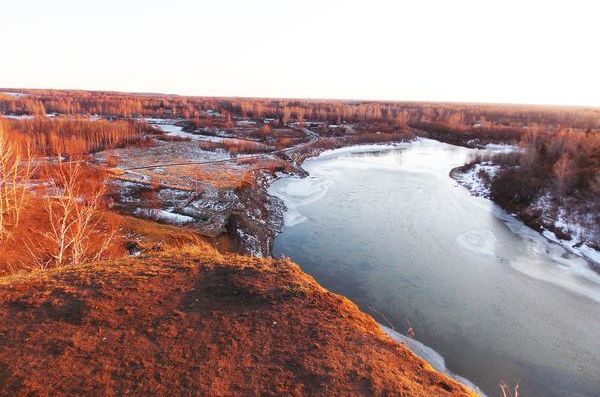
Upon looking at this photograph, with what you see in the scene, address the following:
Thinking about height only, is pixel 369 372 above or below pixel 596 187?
above

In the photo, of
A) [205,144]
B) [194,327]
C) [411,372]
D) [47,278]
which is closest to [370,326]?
[411,372]

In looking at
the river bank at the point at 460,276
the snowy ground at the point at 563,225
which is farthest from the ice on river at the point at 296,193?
the snowy ground at the point at 563,225

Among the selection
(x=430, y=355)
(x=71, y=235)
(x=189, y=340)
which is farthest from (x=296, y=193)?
(x=189, y=340)

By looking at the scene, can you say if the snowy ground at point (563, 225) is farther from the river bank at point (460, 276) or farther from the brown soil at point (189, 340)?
the brown soil at point (189, 340)

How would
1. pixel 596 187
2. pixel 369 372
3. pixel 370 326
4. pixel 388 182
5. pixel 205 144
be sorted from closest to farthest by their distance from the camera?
pixel 369 372
pixel 370 326
pixel 596 187
pixel 388 182
pixel 205 144

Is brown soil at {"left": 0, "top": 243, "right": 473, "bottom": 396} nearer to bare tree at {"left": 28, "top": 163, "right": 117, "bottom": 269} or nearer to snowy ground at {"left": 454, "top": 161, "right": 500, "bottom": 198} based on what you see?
bare tree at {"left": 28, "top": 163, "right": 117, "bottom": 269}

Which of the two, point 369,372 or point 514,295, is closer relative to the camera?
point 369,372

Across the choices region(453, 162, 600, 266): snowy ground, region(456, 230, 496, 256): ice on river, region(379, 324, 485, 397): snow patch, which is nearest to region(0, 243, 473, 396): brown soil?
region(379, 324, 485, 397): snow patch

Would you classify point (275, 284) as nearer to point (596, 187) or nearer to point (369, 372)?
point (369, 372)
